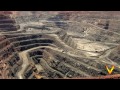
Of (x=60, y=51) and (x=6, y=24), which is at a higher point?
(x=6, y=24)

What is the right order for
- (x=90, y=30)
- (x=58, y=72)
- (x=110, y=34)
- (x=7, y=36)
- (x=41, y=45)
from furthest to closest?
(x=90, y=30) < (x=110, y=34) < (x=41, y=45) < (x=7, y=36) < (x=58, y=72)

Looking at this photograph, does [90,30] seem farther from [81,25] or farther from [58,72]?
[58,72]

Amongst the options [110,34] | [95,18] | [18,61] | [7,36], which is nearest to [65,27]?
[95,18]

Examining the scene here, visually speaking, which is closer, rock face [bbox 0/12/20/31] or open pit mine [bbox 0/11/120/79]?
open pit mine [bbox 0/11/120/79]

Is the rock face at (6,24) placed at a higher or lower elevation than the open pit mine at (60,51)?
higher

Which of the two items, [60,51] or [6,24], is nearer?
[60,51]

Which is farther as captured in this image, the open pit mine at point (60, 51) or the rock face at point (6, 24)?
the rock face at point (6, 24)

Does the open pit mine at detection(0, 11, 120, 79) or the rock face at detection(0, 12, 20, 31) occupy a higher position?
the rock face at detection(0, 12, 20, 31)
